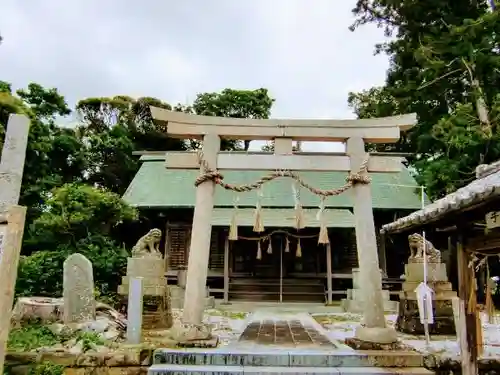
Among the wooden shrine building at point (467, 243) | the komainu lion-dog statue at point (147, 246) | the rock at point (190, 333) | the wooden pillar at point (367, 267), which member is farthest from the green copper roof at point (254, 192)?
the wooden shrine building at point (467, 243)

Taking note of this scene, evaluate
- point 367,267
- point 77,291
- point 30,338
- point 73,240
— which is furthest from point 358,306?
point 30,338

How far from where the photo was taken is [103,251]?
43.1 ft

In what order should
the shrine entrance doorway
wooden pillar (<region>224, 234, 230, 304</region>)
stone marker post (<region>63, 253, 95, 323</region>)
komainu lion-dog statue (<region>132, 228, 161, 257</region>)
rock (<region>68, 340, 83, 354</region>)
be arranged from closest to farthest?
rock (<region>68, 340, 83, 354</region>) → stone marker post (<region>63, 253, 95, 323</region>) → komainu lion-dog statue (<region>132, 228, 161, 257</region>) → wooden pillar (<region>224, 234, 230, 304</region>) → the shrine entrance doorway

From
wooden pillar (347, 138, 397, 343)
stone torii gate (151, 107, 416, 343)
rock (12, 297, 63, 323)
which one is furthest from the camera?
rock (12, 297, 63, 323)

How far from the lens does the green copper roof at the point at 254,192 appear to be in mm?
17188

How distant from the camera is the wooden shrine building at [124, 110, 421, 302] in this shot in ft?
52.5

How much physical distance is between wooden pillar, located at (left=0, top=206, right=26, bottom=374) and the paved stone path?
4.06 metres

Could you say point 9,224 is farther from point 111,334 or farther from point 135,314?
point 111,334

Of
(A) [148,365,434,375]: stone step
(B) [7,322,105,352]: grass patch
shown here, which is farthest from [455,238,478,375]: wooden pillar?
(B) [7,322,105,352]: grass patch

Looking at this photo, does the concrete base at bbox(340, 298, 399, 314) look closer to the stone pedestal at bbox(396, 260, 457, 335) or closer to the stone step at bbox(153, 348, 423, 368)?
the stone pedestal at bbox(396, 260, 457, 335)

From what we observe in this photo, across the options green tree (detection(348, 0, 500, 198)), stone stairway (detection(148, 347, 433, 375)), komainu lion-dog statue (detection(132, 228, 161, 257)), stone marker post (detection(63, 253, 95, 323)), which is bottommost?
stone stairway (detection(148, 347, 433, 375))

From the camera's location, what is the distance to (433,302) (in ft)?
28.2

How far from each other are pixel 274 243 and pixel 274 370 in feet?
36.0

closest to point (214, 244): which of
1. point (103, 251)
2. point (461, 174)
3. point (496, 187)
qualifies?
point (103, 251)
